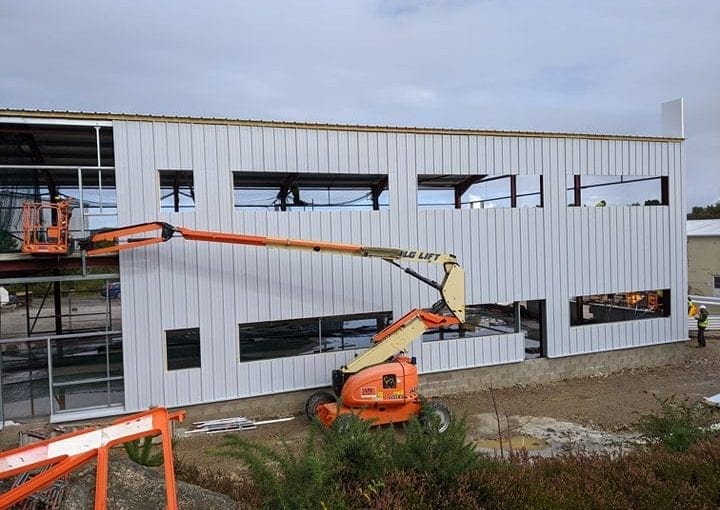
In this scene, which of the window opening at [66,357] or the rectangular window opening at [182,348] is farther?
the rectangular window opening at [182,348]

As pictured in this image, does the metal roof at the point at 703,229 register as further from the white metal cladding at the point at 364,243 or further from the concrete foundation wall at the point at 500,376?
the concrete foundation wall at the point at 500,376

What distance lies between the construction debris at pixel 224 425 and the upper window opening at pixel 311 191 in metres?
4.86

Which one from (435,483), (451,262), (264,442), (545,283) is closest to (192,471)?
(435,483)

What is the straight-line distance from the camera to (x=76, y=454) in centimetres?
404

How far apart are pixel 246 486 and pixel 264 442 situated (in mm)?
4687

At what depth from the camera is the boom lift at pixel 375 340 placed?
9914 mm

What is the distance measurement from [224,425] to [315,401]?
1.94 metres

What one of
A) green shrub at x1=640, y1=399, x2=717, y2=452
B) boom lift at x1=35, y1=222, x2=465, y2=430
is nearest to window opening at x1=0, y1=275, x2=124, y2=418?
boom lift at x1=35, y1=222, x2=465, y2=430

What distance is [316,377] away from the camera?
12086mm

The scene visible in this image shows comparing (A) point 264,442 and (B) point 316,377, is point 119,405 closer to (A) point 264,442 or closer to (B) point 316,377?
(A) point 264,442

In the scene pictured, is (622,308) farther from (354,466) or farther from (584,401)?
(354,466)

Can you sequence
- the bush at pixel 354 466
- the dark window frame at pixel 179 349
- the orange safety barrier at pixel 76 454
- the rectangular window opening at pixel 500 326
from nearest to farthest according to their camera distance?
the orange safety barrier at pixel 76 454, the bush at pixel 354 466, the dark window frame at pixel 179 349, the rectangular window opening at pixel 500 326

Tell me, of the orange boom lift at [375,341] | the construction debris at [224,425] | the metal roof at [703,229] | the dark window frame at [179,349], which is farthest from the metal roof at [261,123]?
the metal roof at [703,229]

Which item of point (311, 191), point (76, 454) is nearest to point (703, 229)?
point (311, 191)
